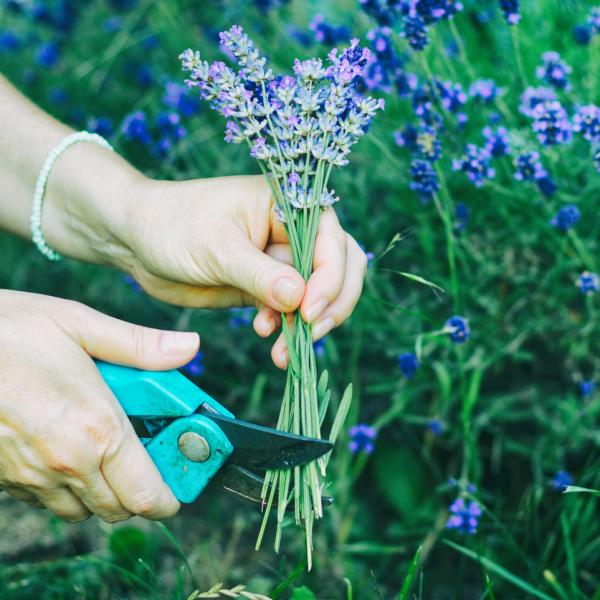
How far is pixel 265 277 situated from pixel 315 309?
107 mm

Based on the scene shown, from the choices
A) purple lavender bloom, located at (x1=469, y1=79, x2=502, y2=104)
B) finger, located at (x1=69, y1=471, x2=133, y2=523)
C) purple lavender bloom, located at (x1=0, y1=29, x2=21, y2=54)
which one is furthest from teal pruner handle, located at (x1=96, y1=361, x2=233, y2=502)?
purple lavender bloom, located at (x1=0, y1=29, x2=21, y2=54)

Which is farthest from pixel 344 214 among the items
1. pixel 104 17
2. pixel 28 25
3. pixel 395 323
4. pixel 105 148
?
pixel 28 25

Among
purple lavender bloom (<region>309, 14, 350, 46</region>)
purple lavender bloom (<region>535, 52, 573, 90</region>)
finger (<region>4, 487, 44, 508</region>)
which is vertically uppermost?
purple lavender bloom (<region>309, 14, 350, 46</region>)

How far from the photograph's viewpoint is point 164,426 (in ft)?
4.55

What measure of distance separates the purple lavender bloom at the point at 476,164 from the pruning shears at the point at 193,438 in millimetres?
825

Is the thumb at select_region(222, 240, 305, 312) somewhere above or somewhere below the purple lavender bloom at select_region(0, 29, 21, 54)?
below

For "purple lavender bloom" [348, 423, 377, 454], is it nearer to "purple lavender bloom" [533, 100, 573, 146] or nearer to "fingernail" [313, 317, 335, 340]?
"fingernail" [313, 317, 335, 340]

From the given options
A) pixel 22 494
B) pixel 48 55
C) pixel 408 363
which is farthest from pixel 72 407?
pixel 48 55

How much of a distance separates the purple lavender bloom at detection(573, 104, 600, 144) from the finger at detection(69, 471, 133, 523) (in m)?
1.25

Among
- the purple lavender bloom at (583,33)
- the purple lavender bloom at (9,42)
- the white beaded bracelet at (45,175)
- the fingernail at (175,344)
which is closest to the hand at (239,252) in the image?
the fingernail at (175,344)

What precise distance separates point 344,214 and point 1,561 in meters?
1.40

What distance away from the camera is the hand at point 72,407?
1302mm

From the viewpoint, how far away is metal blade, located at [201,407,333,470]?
48.7 inches

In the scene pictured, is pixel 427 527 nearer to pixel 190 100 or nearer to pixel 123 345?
pixel 123 345
